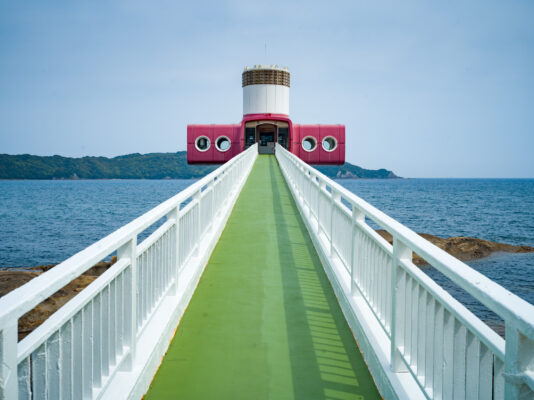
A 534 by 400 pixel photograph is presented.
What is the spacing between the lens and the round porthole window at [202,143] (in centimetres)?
4388

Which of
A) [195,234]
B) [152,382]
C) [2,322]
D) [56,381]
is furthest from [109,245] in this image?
[195,234]

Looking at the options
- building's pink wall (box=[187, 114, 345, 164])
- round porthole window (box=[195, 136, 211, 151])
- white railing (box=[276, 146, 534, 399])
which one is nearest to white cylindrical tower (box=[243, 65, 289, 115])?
building's pink wall (box=[187, 114, 345, 164])

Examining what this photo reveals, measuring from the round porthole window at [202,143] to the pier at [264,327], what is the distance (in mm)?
37244

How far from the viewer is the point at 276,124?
4606cm

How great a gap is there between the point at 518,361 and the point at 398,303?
172cm

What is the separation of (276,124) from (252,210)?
33.7 m

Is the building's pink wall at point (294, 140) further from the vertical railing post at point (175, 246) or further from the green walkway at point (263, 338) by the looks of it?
the vertical railing post at point (175, 246)

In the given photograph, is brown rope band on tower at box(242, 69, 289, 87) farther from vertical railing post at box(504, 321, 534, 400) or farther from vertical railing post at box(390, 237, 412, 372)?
vertical railing post at box(504, 321, 534, 400)

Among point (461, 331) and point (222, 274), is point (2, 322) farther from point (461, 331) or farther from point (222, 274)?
point (222, 274)

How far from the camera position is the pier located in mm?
2240

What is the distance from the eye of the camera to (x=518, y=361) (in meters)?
1.90

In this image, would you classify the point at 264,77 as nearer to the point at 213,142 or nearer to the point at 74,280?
the point at 213,142

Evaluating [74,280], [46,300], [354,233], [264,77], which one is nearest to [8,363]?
[354,233]

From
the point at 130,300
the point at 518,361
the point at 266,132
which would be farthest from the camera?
the point at 266,132
